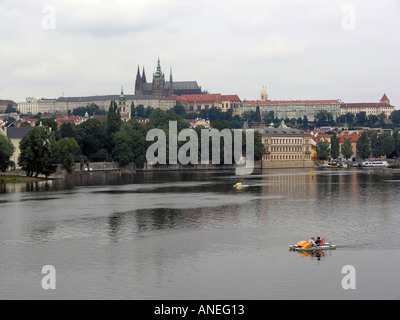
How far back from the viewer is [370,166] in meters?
171

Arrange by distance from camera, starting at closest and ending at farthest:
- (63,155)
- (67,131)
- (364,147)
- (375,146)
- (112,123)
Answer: (63,155), (67,131), (112,123), (364,147), (375,146)

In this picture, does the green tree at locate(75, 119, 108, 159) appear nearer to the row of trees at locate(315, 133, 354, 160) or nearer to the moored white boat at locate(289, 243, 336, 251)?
the row of trees at locate(315, 133, 354, 160)

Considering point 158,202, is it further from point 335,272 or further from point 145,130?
point 145,130

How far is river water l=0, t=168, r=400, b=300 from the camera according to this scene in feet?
108

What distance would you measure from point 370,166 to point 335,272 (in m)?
140

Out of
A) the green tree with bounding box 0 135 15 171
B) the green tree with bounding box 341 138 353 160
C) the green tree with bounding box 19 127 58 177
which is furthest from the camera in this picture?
the green tree with bounding box 341 138 353 160

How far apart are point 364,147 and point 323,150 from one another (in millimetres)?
11520

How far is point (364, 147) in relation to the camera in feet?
621

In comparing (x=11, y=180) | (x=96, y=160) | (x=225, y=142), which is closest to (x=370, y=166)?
(x=225, y=142)

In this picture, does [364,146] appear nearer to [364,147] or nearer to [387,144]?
[364,147]

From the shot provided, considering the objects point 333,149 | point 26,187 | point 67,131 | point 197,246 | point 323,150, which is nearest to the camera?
point 197,246

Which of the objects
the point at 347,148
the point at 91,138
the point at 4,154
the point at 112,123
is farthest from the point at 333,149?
the point at 4,154

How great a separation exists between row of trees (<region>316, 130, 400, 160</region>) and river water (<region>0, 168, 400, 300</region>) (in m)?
110

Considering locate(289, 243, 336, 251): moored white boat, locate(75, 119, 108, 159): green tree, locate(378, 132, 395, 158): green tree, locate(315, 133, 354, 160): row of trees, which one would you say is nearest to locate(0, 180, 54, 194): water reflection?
locate(75, 119, 108, 159): green tree
